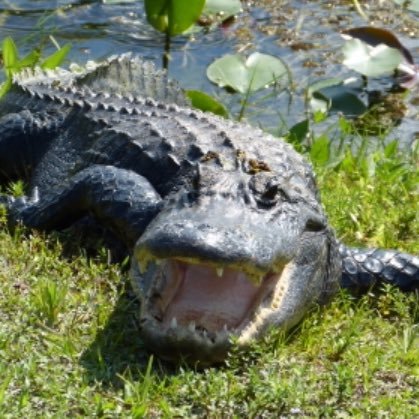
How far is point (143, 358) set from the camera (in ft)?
13.6

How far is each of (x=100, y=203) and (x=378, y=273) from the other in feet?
4.32

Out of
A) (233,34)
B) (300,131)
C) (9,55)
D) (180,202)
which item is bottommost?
(233,34)

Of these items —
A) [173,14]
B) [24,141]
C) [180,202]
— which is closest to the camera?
[180,202]

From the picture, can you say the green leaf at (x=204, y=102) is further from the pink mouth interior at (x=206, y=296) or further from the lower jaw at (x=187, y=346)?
the lower jaw at (x=187, y=346)

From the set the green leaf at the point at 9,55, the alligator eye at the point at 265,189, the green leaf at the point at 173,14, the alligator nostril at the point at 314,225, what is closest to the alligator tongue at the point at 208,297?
→ the alligator eye at the point at 265,189

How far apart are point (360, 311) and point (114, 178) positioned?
4.52 ft

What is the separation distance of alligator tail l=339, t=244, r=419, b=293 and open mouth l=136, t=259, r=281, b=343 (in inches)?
34.0

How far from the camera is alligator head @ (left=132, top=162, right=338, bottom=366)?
3918 mm

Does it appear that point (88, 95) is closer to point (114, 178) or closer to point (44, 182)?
point (44, 182)

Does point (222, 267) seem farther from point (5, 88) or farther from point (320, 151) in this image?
point (5, 88)

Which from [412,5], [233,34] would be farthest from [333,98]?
[412,5]

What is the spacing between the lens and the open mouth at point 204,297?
4.06 meters

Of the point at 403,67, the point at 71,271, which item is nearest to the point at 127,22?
the point at 403,67

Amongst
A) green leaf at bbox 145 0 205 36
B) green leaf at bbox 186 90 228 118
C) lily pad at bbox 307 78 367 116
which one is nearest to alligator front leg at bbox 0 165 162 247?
green leaf at bbox 186 90 228 118
